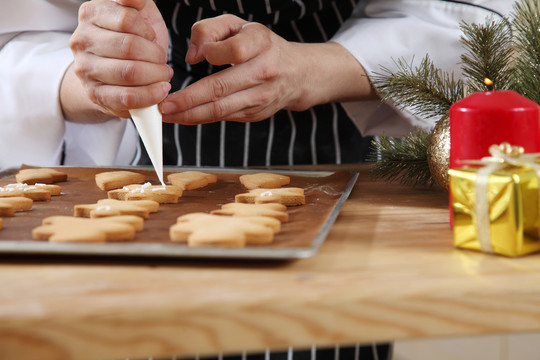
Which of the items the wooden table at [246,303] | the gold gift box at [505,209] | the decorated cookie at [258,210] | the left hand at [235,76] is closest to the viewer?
the wooden table at [246,303]

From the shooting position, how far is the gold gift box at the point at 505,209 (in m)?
0.54

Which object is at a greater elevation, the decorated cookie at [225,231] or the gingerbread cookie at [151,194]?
the decorated cookie at [225,231]

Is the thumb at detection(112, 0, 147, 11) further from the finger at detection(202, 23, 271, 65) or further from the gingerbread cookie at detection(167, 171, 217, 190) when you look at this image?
the gingerbread cookie at detection(167, 171, 217, 190)

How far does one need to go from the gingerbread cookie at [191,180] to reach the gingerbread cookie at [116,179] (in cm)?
5

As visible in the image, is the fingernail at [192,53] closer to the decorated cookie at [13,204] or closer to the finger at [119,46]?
the finger at [119,46]

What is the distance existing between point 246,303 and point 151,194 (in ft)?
1.17

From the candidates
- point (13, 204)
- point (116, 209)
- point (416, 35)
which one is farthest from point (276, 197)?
point (416, 35)

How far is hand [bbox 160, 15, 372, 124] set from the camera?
35.2 inches

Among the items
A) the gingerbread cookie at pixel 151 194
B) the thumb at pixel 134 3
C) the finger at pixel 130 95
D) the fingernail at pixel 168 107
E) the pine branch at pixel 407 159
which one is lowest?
the gingerbread cookie at pixel 151 194

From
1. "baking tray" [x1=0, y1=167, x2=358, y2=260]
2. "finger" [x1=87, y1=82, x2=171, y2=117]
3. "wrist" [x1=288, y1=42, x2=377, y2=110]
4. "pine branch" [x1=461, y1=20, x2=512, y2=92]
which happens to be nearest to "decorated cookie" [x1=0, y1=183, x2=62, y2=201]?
"baking tray" [x1=0, y1=167, x2=358, y2=260]

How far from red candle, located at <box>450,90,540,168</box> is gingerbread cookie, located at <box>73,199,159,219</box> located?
325 mm

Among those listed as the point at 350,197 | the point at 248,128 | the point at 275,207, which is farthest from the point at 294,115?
the point at 275,207

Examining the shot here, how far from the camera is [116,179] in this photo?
0.88m

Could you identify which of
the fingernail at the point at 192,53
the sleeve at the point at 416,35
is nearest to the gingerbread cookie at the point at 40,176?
the fingernail at the point at 192,53
